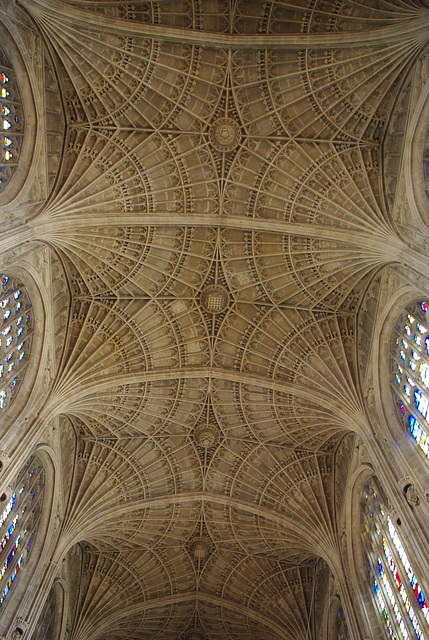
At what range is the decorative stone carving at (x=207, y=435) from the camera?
24.1 meters

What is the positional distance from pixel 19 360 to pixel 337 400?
38.6 feet

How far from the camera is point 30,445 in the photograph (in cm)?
1783

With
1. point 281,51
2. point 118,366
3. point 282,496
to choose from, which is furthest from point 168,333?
point 281,51

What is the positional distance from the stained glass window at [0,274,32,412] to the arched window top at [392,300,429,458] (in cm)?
1297

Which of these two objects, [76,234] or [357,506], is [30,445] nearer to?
[76,234]

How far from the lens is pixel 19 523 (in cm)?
1925

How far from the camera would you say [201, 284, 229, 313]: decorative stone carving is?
22281mm

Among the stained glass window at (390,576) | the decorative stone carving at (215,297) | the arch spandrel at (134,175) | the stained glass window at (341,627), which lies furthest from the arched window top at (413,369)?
the stained glass window at (341,627)

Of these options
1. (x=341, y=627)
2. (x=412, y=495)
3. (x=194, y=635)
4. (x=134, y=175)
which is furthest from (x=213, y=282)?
(x=194, y=635)

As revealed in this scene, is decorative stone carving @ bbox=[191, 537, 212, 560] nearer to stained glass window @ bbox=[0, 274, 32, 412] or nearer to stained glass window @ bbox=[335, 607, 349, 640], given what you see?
stained glass window @ bbox=[335, 607, 349, 640]

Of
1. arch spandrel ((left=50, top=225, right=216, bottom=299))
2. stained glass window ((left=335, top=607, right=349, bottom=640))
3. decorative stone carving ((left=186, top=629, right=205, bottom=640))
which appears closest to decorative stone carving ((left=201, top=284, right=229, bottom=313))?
arch spandrel ((left=50, top=225, right=216, bottom=299))

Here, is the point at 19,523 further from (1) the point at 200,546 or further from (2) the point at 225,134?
(2) the point at 225,134

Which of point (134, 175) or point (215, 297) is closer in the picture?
point (134, 175)

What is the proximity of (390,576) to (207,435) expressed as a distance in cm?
947
